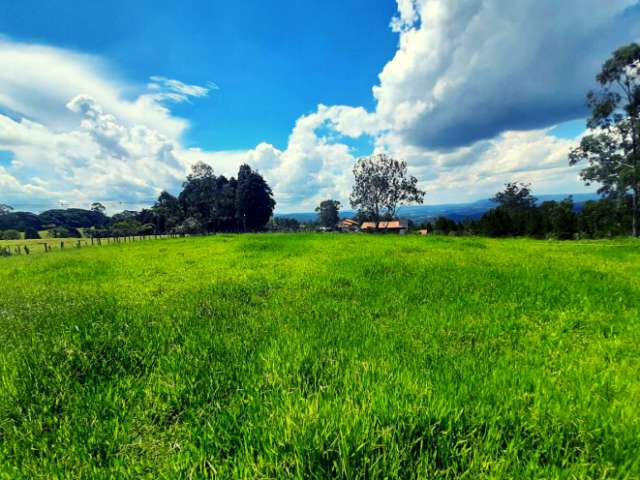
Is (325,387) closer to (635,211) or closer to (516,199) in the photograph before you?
(635,211)

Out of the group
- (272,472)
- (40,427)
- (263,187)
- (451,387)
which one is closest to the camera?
(272,472)

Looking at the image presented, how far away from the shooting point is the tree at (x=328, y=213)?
153 metres

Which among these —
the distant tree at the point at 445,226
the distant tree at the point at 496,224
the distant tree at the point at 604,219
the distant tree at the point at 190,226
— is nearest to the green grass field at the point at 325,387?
the distant tree at the point at 604,219

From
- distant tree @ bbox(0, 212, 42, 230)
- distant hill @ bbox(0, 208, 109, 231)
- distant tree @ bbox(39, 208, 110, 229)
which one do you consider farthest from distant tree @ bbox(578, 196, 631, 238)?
distant tree @ bbox(0, 212, 42, 230)

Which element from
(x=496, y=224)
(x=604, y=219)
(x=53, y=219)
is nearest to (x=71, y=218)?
(x=53, y=219)

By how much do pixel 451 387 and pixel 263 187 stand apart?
81751mm

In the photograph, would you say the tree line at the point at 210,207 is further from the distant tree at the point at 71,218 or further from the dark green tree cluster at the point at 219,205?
the distant tree at the point at 71,218

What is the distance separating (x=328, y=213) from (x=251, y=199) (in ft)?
264

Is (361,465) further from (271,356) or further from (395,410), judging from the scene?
(271,356)

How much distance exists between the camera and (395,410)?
2.09 m

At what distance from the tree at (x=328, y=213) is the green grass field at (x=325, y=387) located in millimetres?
148711

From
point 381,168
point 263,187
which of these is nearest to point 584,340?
point 381,168

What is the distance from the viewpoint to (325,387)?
2490 millimetres

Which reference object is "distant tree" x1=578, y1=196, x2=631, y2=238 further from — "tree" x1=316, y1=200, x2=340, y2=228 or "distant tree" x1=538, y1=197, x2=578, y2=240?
"tree" x1=316, y1=200, x2=340, y2=228
